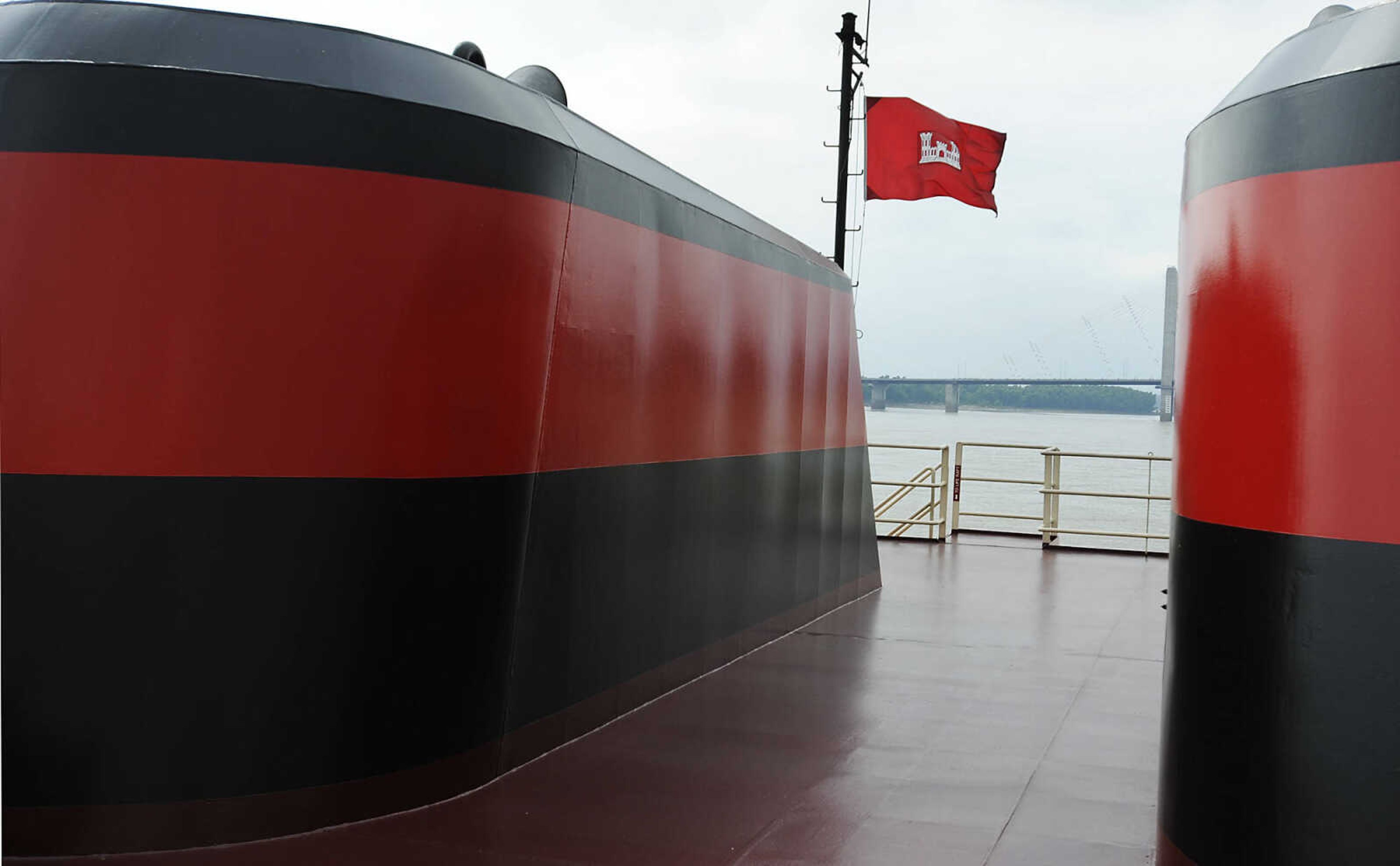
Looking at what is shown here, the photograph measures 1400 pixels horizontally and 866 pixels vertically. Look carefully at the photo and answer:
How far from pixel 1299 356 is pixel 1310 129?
57cm

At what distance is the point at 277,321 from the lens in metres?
4.07

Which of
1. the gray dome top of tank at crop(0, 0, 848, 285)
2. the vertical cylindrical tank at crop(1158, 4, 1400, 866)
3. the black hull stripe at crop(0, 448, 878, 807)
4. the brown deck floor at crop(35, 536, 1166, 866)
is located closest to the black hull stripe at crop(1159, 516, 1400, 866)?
the vertical cylindrical tank at crop(1158, 4, 1400, 866)

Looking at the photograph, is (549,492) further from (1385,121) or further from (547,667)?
(1385,121)

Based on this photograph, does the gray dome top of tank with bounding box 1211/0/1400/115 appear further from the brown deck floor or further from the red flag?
the red flag

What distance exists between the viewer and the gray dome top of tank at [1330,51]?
10.4 feet

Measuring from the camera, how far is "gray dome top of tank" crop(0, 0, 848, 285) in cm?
399

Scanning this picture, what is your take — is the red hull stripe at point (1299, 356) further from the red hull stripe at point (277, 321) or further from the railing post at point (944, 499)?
the railing post at point (944, 499)

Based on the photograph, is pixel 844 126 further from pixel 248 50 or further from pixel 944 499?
pixel 248 50

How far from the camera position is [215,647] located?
4.06m

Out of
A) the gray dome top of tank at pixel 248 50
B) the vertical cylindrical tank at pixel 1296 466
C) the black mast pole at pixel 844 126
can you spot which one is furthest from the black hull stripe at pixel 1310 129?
the black mast pole at pixel 844 126

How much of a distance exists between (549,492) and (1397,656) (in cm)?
308

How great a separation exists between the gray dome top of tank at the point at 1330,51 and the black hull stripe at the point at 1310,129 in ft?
0.12

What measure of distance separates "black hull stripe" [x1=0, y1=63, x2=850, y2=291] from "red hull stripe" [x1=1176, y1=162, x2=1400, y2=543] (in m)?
2.42

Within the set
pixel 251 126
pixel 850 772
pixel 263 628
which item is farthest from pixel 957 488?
pixel 251 126
